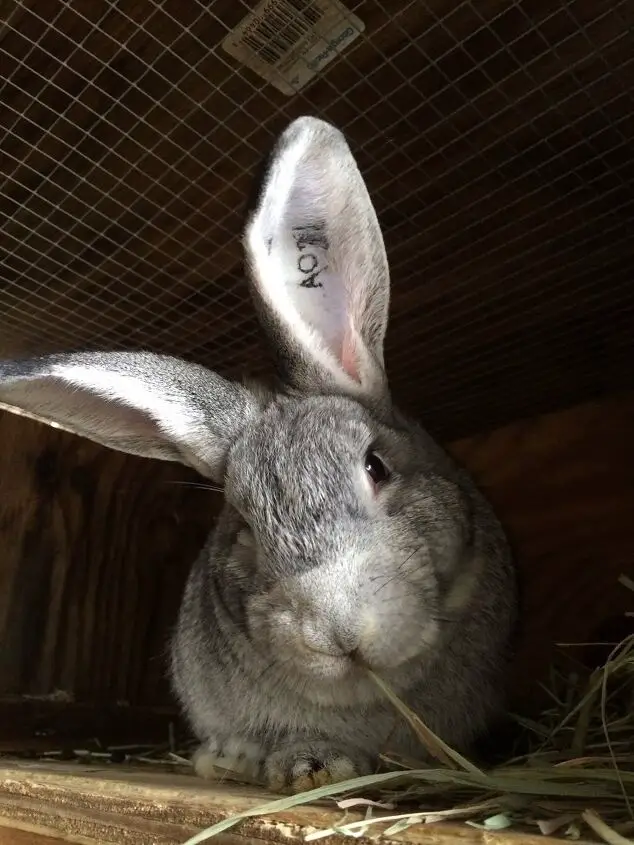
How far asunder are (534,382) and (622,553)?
0.53 meters

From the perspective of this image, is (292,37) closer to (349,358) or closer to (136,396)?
(349,358)

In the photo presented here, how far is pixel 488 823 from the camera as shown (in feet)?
2.81

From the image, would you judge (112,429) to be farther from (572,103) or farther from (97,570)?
(572,103)

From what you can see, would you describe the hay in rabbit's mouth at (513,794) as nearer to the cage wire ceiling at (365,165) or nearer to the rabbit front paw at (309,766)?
the rabbit front paw at (309,766)

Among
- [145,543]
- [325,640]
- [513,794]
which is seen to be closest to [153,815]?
[325,640]

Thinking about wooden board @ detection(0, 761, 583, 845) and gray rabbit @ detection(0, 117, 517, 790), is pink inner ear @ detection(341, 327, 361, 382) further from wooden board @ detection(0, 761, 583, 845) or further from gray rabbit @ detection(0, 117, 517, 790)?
→ wooden board @ detection(0, 761, 583, 845)

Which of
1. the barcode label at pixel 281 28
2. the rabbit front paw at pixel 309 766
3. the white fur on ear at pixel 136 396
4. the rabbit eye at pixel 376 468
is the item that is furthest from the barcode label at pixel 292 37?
the rabbit front paw at pixel 309 766

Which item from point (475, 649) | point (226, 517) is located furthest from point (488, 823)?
point (226, 517)

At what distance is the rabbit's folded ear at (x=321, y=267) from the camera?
1531 millimetres

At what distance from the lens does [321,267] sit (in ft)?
5.65

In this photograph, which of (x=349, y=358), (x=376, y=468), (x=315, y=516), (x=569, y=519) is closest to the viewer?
(x=315, y=516)

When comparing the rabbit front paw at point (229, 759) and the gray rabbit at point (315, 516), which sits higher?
the gray rabbit at point (315, 516)

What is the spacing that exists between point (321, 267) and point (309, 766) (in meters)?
0.96

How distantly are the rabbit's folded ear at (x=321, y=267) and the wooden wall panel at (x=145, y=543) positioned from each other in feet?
2.69
